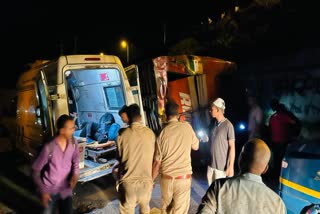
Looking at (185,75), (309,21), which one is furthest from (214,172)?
(309,21)

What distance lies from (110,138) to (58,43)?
28499mm

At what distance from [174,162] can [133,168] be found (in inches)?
20.8

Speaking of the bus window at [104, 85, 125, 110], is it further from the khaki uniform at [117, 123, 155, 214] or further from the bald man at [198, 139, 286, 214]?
the bald man at [198, 139, 286, 214]

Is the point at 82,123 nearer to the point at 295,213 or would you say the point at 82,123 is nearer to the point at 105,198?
the point at 105,198

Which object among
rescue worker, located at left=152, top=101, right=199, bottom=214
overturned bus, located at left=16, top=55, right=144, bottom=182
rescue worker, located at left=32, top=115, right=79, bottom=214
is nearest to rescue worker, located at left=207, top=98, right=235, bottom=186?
rescue worker, located at left=152, top=101, right=199, bottom=214

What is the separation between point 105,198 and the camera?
5.61m

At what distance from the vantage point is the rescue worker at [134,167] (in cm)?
340

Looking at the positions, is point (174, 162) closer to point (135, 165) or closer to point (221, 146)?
point (135, 165)

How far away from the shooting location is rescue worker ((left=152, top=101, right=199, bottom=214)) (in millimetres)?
3584

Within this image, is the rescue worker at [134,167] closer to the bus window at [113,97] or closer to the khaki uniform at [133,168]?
the khaki uniform at [133,168]

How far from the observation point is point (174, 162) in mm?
3617

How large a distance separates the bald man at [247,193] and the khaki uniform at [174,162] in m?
1.78

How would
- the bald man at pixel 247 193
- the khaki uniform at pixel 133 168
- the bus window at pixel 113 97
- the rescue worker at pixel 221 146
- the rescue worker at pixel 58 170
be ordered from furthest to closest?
the bus window at pixel 113 97 < the rescue worker at pixel 221 146 < the khaki uniform at pixel 133 168 < the rescue worker at pixel 58 170 < the bald man at pixel 247 193

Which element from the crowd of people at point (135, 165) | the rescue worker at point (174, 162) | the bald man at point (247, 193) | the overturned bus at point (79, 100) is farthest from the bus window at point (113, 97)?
the bald man at point (247, 193)
